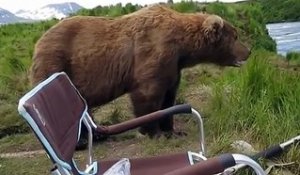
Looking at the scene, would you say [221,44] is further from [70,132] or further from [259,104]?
[70,132]

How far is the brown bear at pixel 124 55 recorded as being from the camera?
577cm

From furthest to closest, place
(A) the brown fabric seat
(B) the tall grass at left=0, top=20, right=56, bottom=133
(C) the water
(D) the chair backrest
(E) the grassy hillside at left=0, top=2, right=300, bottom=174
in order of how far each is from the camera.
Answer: (C) the water → (B) the tall grass at left=0, top=20, right=56, bottom=133 → (E) the grassy hillside at left=0, top=2, right=300, bottom=174 → (A) the brown fabric seat → (D) the chair backrest

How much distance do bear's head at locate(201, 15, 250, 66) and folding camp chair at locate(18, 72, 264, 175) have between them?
242 centimetres

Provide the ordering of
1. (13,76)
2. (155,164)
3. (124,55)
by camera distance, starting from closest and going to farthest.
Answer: (155,164) < (124,55) < (13,76)

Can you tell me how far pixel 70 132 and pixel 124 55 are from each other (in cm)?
263

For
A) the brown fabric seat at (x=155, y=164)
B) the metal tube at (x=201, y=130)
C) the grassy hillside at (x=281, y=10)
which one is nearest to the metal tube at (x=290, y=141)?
the metal tube at (x=201, y=130)

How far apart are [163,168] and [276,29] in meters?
12.3

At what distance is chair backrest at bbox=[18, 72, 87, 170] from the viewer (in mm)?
2746

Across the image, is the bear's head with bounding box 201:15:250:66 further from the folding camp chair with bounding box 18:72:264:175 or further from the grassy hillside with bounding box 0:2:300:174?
the folding camp chair with bounding box 18:72:264:175

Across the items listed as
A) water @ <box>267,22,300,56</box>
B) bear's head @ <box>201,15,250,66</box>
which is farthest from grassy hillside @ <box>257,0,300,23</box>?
bear's head @ <box>201,15,250,66</box>

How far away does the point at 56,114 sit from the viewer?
315cm

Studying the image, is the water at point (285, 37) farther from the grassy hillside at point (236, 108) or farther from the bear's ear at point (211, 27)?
the bear's ear at point (211, 27)

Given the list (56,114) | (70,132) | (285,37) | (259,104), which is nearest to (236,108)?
(259,104)

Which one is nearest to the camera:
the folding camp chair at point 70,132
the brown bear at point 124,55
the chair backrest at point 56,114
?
the folding camp chair at point 70,132
